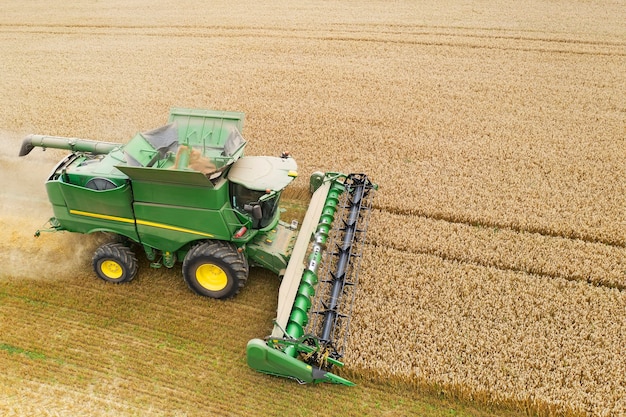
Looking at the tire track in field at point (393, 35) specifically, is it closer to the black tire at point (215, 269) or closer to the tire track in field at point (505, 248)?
the tire track in field at point (505, 248)

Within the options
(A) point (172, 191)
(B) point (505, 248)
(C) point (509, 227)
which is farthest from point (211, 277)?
(C) point (509, 227)

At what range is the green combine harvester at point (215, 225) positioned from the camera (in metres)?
4.82

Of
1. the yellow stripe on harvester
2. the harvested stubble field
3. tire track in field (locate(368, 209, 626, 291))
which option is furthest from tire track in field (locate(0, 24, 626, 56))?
the yellow stripe on harvester

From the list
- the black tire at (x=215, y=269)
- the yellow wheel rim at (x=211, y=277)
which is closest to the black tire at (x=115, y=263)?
the black tire at (x=215, y=269)

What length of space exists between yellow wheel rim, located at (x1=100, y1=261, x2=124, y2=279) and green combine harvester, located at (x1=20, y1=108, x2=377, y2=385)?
15 millimetres

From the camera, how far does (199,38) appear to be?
15.4m

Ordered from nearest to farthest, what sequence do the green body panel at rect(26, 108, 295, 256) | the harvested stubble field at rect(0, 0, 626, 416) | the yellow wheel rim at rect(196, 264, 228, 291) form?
the harvested stubble field at rect(0, 0, 626, 416) < the green body panel at rect(26, 108, 295, 256) < the yellow wheel rim at rect(196, 264, 228, 291)

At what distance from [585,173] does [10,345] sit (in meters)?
9.15

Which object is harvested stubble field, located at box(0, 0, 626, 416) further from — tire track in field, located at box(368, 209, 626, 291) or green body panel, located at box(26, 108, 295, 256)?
green body panel, located at box(26, 108, 295, 256)

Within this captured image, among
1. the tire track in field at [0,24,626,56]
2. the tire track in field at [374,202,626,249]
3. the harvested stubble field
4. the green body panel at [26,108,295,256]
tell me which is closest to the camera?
the harvested stubble field

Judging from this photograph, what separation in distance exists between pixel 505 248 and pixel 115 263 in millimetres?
5322

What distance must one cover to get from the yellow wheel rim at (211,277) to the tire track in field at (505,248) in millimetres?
2278

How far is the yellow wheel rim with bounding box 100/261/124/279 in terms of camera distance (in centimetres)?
574

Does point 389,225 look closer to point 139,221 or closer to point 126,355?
point 139,221
